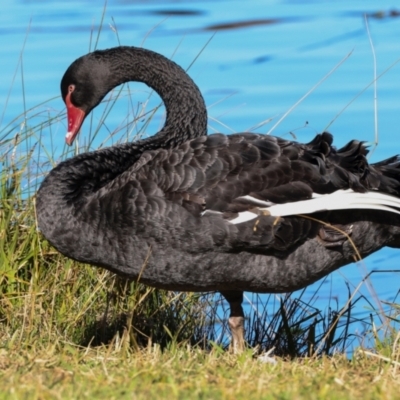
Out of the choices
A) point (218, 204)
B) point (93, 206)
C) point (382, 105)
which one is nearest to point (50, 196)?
point (93, 206)

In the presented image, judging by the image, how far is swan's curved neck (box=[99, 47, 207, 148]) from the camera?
5.28 m

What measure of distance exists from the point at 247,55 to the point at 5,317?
22.1ft

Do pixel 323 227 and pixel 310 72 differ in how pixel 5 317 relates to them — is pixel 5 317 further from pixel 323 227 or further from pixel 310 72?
pixel 310 72

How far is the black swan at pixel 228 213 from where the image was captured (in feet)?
14.8

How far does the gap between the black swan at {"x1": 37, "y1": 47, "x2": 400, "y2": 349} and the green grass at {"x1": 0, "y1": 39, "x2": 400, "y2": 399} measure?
293 millimetres

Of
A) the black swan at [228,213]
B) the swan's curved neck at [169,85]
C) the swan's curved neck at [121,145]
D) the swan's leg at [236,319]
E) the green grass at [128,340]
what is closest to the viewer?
the green grass at [128,340]

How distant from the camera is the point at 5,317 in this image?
5.32 m

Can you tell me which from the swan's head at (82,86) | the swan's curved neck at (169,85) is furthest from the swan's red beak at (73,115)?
the swan's curved neck at (169,85)

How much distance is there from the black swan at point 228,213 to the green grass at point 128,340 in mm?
293

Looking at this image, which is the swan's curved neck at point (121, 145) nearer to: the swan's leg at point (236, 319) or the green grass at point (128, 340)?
the green grass at point (128, 340)

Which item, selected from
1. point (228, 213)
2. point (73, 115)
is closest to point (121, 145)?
point (73, 115)

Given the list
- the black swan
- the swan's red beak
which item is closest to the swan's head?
the swan's red beak

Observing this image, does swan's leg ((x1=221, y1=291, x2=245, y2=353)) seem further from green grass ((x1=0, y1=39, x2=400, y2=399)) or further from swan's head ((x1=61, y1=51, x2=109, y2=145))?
swan's head ((x1=61, y1=51, x2=109, y2=145))

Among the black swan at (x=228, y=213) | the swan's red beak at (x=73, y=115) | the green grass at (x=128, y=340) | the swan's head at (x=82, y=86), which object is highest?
the swan's head at (x=82, y=86)
